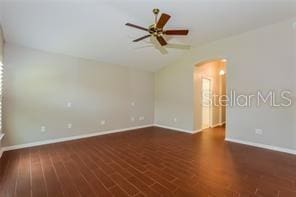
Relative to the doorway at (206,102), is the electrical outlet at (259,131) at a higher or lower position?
lower

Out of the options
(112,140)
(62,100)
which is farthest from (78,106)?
(112,140)

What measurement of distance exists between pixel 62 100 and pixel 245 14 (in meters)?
4.88

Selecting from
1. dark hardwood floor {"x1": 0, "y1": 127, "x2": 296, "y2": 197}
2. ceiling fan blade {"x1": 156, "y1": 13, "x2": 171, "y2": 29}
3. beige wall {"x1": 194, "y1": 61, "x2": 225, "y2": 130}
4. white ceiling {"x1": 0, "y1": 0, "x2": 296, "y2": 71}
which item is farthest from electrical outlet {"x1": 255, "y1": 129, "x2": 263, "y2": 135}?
ceiling fan blade {"x1": 156, "y1": 13, "x2": 171, "y2": 29}

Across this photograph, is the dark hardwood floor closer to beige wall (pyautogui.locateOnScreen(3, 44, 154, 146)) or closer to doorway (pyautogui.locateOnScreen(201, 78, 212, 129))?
beige wall (pyautogui.locateOnScreen(3, 44, 154, 146))

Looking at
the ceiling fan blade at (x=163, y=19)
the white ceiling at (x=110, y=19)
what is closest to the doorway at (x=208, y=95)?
the white ceiling at (x=110, y=19)

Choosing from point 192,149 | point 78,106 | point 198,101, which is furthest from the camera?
point 198,101

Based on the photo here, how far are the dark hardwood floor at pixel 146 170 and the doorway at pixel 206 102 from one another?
2043 millimetres

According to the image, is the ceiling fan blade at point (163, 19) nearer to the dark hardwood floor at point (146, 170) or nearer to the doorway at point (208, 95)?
the dark hardwood floor at point (146, 170)

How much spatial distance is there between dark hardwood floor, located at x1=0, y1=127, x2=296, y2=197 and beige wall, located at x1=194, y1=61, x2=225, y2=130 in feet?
5.08

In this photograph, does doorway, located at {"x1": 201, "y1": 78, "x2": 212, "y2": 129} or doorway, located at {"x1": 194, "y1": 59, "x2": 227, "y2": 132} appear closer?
doorway, located at {"x1": 194, "y1": 59, "x2": 227, "y2": 132}

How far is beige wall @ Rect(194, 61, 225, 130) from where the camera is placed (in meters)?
5.59

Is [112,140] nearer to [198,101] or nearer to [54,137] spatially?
[54,137]

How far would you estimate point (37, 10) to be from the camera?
286 centimetres

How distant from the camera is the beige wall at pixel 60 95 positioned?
380 centimetres
